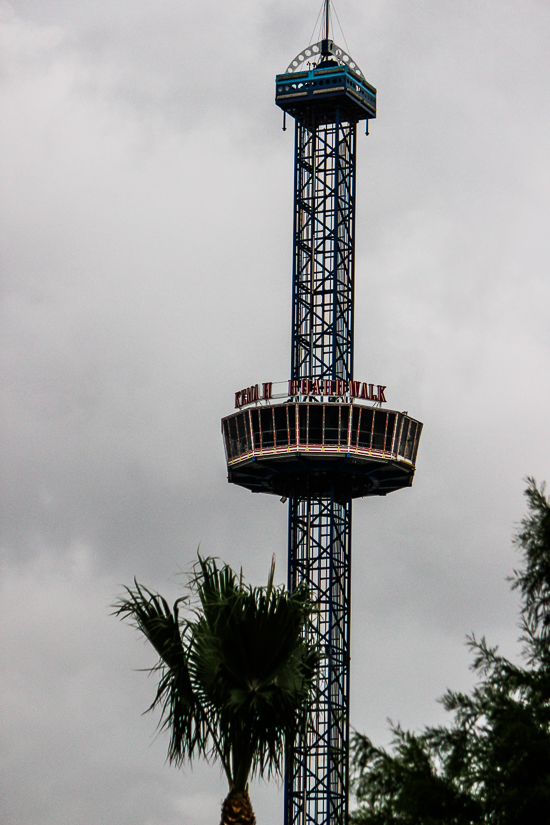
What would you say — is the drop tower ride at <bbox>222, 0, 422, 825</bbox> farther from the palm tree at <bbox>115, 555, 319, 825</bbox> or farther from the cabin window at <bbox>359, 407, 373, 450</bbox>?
the palm tree at <bbox>115, 555, 319, 825</bbox>

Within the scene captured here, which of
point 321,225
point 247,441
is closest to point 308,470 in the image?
point 247,441

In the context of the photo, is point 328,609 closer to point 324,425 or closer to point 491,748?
point 324,425

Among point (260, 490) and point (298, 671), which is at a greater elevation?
point (260, 490)

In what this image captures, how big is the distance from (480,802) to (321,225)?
9255 cm

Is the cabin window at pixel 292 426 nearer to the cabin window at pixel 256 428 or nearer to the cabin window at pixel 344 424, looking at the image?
the cabin window at pixel 256 428

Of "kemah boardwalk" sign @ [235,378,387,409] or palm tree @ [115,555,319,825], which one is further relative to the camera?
"kemah boardwalk" sign @ [235,378,387,409]

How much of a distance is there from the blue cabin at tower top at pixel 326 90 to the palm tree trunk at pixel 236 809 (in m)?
84.3

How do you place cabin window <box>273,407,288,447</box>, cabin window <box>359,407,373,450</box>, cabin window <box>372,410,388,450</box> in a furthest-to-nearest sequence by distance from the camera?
cabin window <box>372,410,388,450</box>, cabin window <box>359,407,373,450</box>, cabin window <box>273,407,288,447</box>

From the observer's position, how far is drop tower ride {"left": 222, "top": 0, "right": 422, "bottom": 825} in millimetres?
107562

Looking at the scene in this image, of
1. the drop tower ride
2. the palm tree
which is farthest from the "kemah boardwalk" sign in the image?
the palm tree

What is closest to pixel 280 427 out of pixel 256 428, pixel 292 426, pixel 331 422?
pixel 292 426

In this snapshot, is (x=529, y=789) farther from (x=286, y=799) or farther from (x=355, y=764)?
(x=286, y=799)

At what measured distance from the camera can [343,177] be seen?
388ft

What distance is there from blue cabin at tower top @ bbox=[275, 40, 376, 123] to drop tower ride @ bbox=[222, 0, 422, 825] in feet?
0.28
